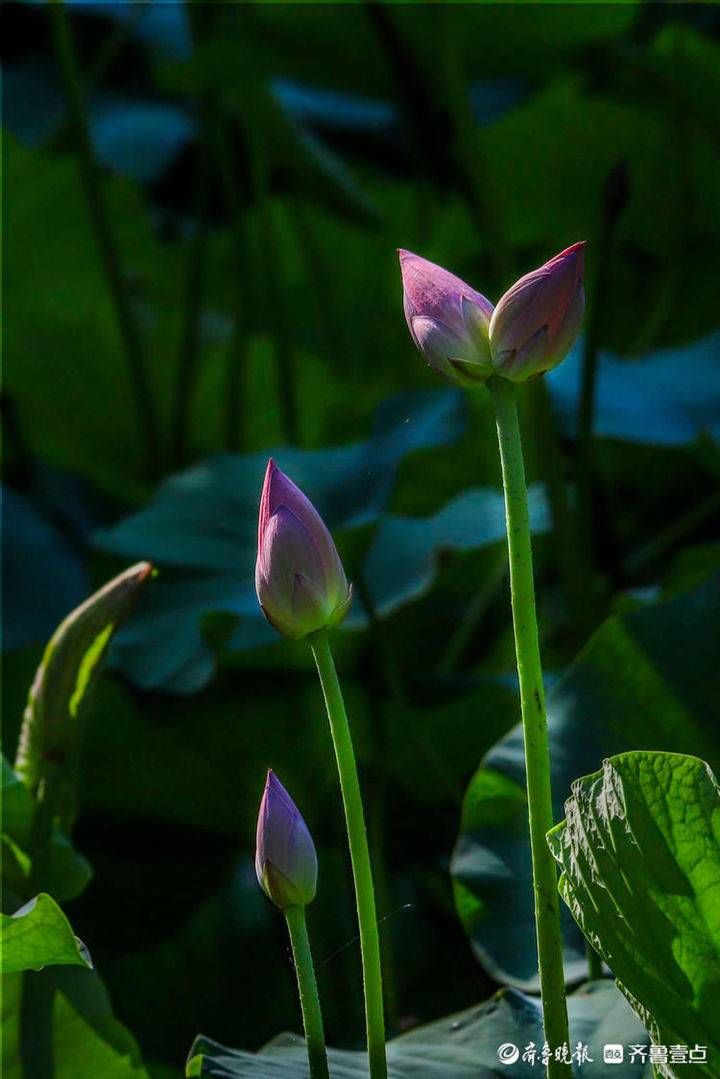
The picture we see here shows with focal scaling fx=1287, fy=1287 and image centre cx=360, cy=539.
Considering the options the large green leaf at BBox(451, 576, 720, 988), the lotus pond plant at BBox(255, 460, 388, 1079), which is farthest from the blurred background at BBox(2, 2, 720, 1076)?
the lotus pond plant at BBox(255, 460, 388, 1079)

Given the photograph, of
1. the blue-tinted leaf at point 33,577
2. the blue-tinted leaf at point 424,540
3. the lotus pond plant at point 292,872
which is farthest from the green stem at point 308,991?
the blue-tinted leaf at point 33,577

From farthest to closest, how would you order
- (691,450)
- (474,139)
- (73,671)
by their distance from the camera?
1. (691,450)
2. (474,139)
3. (73,671)

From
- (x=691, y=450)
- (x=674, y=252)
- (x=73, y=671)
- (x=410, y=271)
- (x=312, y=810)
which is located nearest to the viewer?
(x=410, y=271)

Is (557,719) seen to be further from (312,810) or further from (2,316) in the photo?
(2,316)

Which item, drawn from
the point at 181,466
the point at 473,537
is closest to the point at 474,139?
the point at 473,537

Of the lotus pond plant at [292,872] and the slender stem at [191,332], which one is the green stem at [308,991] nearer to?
the lotus pond plant at [292,872]

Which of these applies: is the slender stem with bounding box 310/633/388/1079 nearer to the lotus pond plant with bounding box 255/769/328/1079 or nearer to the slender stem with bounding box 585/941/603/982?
the lotus pond plant with bounding box 255/769/328/1079
